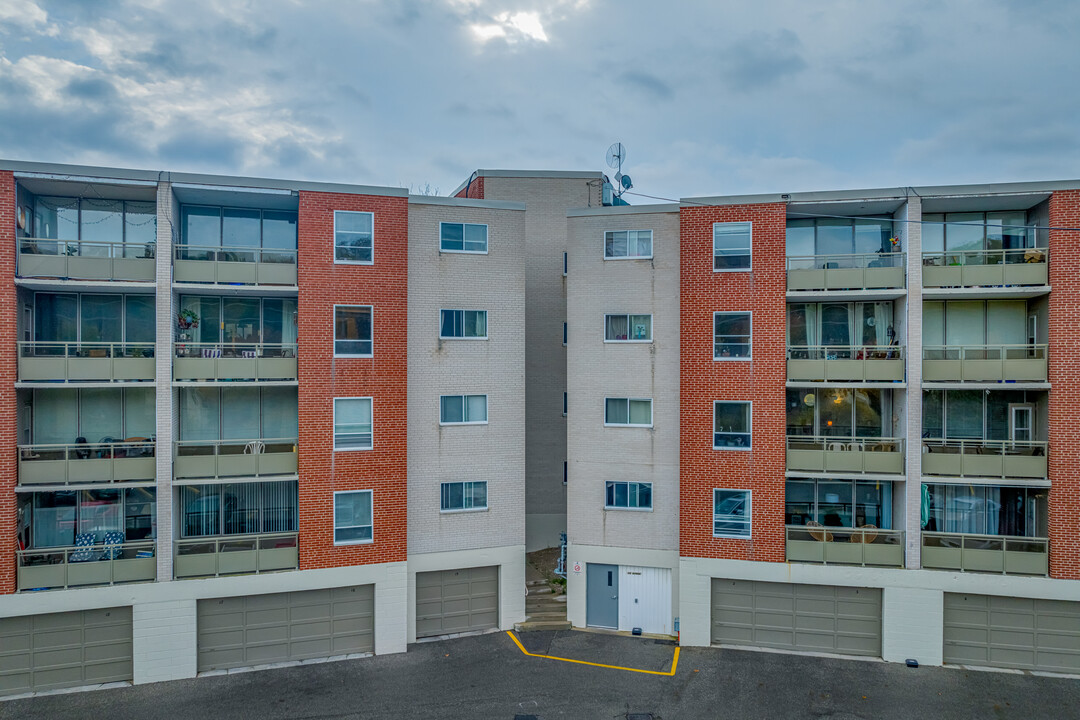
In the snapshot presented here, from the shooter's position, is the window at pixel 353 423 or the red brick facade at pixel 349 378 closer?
the red brick facade at pixel 349 378

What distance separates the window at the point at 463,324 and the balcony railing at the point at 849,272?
9.16 metres

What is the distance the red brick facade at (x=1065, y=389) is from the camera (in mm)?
15289

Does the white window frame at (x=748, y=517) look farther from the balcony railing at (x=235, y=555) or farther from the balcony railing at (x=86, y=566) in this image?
the balcony railing at (x=86, y=566)

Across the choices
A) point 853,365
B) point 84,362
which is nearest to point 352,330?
point 84,362

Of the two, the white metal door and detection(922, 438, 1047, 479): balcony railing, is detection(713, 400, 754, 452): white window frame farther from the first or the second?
detection(922, 438, 1047, 479): balcony railing

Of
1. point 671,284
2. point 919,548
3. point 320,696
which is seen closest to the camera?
point 320,696

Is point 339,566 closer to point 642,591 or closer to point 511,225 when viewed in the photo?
point 642,591

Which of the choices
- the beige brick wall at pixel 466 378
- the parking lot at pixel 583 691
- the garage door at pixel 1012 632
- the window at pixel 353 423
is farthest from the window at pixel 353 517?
the garage door at pixel 1012 632

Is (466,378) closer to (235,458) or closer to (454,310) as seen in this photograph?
(454,310)

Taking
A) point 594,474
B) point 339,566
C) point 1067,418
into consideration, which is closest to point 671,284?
point 594,474

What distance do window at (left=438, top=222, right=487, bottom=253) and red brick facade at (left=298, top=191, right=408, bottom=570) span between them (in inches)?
47.1

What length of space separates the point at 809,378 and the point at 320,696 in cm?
1563

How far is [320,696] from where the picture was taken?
14.7 m

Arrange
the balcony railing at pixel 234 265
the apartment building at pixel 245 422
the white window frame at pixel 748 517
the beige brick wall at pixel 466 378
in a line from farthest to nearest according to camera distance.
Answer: the beige brick wall at pixel 466 378, the white window frame at pixel 748 517, the balcony railing at pixel 234 265, the apartment building at pixel 245 422
